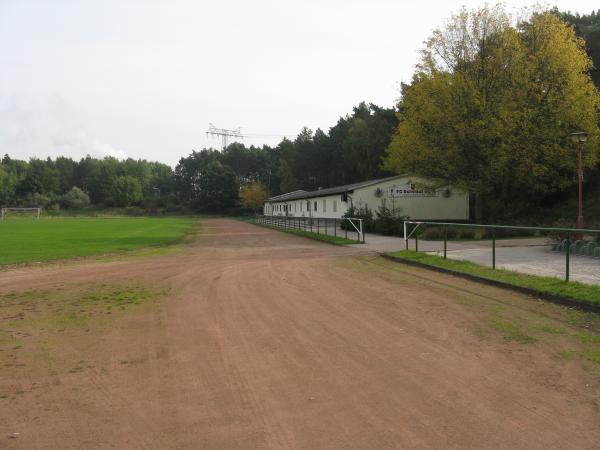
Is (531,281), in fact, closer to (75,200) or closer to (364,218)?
(364,218)

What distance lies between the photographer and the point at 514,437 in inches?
150

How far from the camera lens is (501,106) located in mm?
30609

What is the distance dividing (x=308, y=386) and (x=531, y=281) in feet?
24.0

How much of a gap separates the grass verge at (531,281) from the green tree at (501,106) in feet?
60.2

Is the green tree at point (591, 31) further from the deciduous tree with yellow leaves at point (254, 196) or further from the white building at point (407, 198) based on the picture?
the deciduous tree with yellow leaves at point (254, 196)

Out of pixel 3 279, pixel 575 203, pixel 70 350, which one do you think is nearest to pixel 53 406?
pixel 70 350

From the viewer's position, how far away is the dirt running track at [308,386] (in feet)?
12.7

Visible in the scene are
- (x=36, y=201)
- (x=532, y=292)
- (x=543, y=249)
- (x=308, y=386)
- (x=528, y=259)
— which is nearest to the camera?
(x=308, y=386)

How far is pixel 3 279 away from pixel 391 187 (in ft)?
108

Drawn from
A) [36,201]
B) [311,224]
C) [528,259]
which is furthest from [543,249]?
[36,201]

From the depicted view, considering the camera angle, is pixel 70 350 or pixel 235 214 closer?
pixel 70 350

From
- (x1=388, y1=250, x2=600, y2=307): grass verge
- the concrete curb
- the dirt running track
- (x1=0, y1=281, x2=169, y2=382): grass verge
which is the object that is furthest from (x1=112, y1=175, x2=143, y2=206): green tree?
the dirt running track

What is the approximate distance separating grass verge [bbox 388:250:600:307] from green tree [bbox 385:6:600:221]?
60.2 feet

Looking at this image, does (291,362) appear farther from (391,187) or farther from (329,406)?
(391,187)
